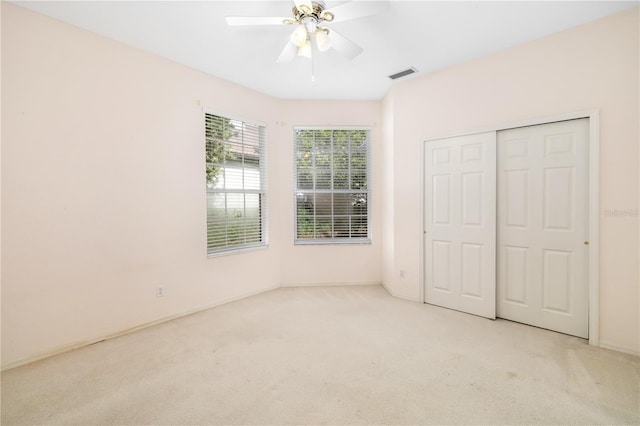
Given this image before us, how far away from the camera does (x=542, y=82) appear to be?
2807 mm

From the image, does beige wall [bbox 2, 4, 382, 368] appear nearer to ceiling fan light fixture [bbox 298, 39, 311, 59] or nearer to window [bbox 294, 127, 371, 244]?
window [bbox 294, 127, 371, 244]

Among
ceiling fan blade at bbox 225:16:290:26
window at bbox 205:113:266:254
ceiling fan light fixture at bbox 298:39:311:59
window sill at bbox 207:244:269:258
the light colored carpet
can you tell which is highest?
ceiling fan blade at bbox 225:16:290:26

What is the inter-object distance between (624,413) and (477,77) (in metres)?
2.97

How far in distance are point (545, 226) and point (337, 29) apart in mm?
2649

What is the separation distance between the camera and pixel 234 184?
3.87 metres

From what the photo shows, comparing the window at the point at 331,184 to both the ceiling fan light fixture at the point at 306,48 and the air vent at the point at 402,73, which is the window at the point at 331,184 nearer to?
the air vent at the point at 402,73

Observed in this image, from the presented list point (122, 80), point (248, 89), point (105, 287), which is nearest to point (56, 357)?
point (105, 287)

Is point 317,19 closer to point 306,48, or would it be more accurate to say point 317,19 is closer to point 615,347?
point 306,48

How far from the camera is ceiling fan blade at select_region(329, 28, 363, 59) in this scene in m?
2.31

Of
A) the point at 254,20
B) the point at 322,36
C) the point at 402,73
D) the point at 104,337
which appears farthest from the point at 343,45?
the point at 104,337

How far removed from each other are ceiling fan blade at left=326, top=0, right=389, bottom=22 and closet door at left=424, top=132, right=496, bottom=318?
185cm

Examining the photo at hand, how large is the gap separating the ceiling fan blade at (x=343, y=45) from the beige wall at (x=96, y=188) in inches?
71.1

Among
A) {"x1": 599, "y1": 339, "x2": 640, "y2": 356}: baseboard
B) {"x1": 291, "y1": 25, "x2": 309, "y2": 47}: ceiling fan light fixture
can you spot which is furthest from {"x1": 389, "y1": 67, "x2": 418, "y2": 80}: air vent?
{"x1": 599, "y1": 339, "x2": 640, "y2": 356}: baseboard

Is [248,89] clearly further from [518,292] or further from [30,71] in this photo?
[518,292]
